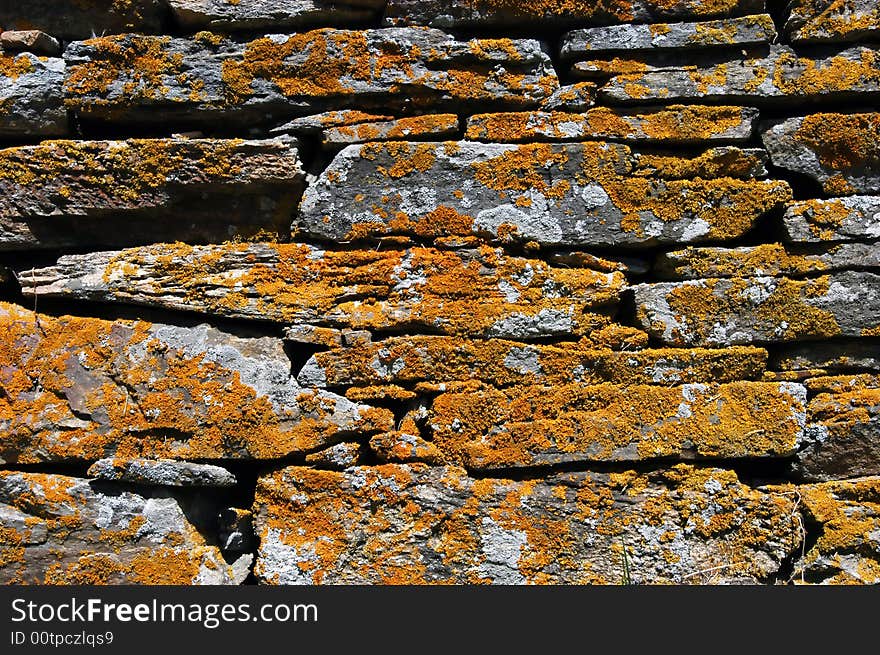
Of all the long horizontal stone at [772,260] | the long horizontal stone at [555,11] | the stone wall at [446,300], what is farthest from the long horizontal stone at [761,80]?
the long horizontal stone at [772,260]

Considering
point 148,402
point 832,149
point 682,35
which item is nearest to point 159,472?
point 148,402

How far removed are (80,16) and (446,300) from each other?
1.91 meters

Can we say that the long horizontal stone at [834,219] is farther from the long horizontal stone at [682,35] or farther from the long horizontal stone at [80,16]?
the long horizontal stone at [80,16]

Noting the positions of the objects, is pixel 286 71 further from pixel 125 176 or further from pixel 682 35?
pixel 682 35

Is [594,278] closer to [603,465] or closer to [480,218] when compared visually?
[480,218]

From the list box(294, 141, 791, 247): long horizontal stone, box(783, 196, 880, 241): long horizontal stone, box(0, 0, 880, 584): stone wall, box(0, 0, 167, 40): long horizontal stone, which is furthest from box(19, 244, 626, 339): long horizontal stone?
box(0, 0, 167, 40): long horizontal stone

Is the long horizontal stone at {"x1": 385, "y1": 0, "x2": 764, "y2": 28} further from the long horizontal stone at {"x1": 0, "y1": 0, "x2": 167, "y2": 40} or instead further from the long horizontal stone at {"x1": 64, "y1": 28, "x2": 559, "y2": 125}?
the long horizontal stone at {"x1": 0, "y1": 0, "x2": 167, "y2": 40}

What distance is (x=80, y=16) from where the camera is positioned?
282 centimetres

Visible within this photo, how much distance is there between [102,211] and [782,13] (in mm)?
2928

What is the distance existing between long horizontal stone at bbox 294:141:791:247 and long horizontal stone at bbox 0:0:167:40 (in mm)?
994

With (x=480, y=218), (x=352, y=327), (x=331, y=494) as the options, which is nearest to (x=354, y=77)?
(x=480, y=218)

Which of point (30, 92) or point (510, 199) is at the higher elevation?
point (30, 92)

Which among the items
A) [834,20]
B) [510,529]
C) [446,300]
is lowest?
[510,529]

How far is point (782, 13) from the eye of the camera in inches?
112
